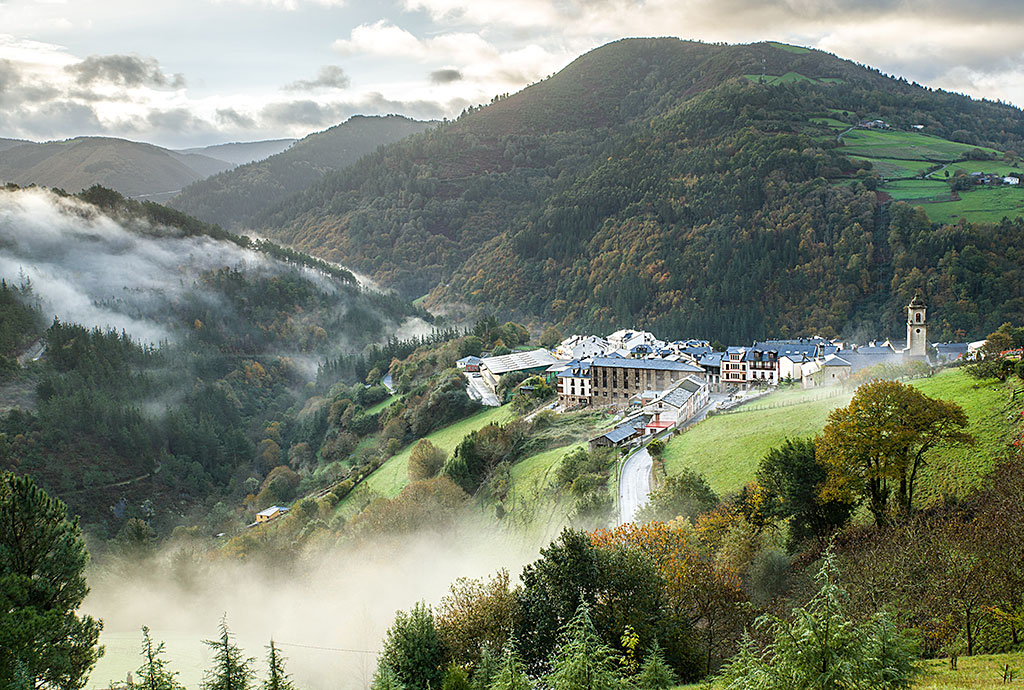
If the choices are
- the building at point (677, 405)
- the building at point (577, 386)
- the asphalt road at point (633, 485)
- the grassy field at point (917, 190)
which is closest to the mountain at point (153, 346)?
the building at point (577, 386)

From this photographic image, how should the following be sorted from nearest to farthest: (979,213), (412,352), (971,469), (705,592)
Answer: (705,592) → (971,469) → (979,213) → (412,352)

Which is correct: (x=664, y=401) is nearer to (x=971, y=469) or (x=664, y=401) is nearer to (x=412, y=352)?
(x=971, y=469)

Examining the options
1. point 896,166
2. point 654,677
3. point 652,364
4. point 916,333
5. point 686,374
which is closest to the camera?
point 654,677

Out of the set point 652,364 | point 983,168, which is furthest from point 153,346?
point 983,168

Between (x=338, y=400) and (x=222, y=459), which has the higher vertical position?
(x=338, y=400)

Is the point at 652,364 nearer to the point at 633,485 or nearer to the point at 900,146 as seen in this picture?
the point at 633,485

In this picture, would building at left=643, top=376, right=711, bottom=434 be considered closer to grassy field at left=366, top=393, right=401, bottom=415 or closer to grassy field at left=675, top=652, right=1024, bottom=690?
grassy field at left=675, top=652, right=1024, bottom=690

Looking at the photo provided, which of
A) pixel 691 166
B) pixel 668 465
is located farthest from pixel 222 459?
pixel 691 166
